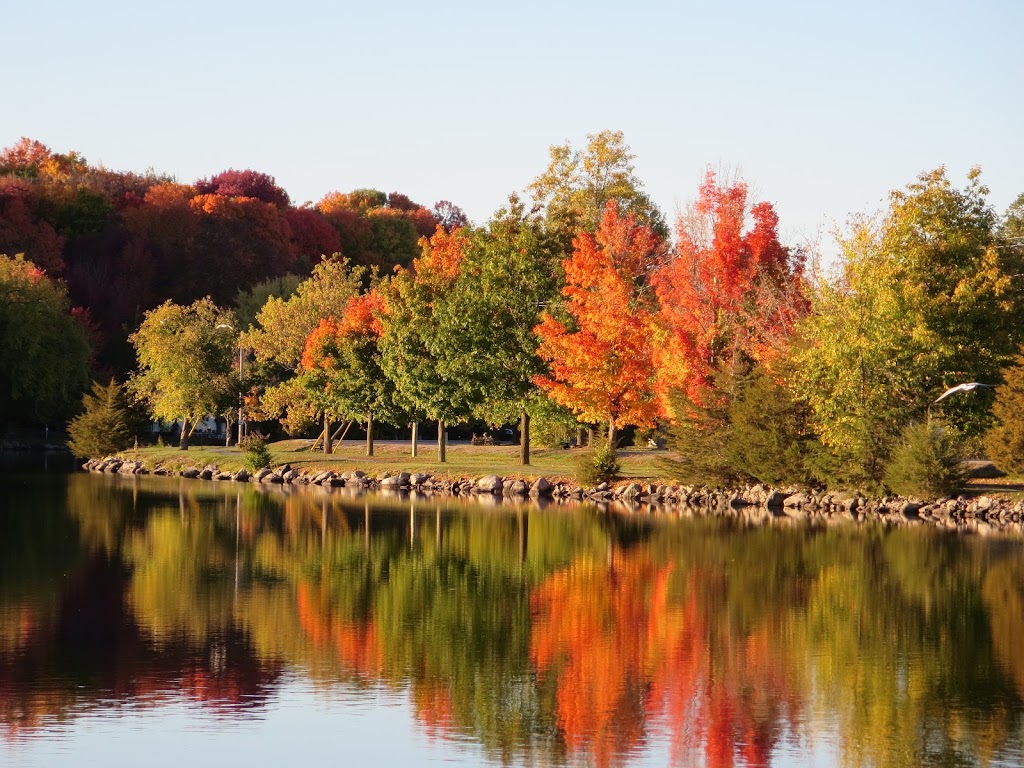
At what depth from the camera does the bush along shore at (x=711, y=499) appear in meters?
44.0

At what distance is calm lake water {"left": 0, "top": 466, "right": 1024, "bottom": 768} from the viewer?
630 inches

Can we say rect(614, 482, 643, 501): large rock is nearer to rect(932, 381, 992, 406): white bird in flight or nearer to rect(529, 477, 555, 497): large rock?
rect(529, 477, 555, 497): large rock

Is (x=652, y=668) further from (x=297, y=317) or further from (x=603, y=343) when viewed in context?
(x=297, y=317)

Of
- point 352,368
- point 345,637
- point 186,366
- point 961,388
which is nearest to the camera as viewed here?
point 345,637

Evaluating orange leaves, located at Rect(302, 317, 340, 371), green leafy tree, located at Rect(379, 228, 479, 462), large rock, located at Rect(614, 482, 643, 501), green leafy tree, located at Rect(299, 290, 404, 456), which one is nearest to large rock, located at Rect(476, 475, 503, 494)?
green leafy tree, located at Rect(379, 228, 479, 462)

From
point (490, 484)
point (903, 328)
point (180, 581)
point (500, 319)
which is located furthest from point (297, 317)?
point (180, 581)

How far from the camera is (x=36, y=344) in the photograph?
80875mm

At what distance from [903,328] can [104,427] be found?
42060 mm

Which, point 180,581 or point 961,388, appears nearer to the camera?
point 180,581

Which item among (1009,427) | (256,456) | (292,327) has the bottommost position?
(256,456)

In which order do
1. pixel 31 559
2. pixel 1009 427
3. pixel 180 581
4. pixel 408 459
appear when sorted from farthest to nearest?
pixel 408 459
pixel 1009 427
pixel 31 559
pixel 180 581

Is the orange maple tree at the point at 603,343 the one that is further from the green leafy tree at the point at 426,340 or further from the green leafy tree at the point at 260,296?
the green leafy tree at the point at 260,296

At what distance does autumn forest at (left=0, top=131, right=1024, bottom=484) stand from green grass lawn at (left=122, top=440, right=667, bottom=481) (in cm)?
151

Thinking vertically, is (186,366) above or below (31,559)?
above
